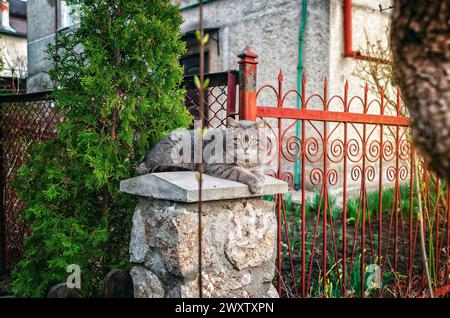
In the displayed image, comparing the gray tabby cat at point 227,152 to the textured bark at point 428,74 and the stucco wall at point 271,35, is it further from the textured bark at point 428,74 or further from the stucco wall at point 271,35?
the stucco wall at point 271,35

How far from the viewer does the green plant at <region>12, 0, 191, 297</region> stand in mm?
2385

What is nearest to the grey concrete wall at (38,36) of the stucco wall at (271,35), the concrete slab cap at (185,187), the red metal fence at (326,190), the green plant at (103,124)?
the stucco wall at (271,35)

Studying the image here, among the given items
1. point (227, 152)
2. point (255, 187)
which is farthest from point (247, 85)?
point (255, 187)

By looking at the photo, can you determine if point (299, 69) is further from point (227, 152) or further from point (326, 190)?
point (227, 152)

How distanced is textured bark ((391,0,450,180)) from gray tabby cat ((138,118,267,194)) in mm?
1100

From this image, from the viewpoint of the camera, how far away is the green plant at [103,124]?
238 cm

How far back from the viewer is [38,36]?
A: 11.1 metres

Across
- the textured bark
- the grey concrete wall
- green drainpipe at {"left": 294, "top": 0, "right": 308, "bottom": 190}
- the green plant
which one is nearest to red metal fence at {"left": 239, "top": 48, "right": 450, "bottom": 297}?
green drainpipe at {"left": 294, "top": 0, "right": 308, "bottom": 190}

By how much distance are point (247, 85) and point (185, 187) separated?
73cm

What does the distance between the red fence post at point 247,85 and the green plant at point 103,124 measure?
45 cm

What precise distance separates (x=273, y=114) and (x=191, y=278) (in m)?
1.04

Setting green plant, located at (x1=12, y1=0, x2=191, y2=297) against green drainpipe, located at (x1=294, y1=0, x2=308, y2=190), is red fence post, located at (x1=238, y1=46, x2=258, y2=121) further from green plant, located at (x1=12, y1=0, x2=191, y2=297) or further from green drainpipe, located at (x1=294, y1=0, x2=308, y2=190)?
green drainpipe, located at (x1=294, y1=0, x2=308, y2=190)

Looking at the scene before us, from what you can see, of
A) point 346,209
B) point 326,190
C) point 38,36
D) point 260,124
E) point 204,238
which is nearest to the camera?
point 204,238
